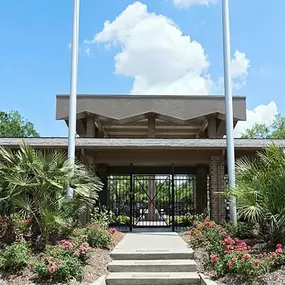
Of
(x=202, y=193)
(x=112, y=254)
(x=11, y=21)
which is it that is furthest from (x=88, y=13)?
(x=202, y=193)

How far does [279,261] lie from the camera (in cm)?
717

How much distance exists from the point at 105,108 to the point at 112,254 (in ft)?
38.3

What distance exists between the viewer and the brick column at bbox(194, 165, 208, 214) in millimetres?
18312

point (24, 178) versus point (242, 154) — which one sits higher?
point (242, 154)

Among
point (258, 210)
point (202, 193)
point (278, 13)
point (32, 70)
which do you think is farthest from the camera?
point (202, 193)

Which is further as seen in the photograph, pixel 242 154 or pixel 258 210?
pixel 242 154

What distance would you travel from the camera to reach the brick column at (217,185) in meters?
14.5

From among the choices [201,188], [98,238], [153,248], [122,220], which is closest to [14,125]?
[122,220]

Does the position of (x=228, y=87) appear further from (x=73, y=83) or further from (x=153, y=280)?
(x=153, y=280)

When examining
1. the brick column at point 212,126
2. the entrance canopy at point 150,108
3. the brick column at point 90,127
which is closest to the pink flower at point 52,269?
the entrance canopy at point 150,108

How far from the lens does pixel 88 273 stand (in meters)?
7.61

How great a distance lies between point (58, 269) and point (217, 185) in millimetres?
8851

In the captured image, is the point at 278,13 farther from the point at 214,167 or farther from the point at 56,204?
the point at 56,204

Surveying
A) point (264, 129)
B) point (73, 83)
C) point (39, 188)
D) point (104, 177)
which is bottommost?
point (39, 188)
